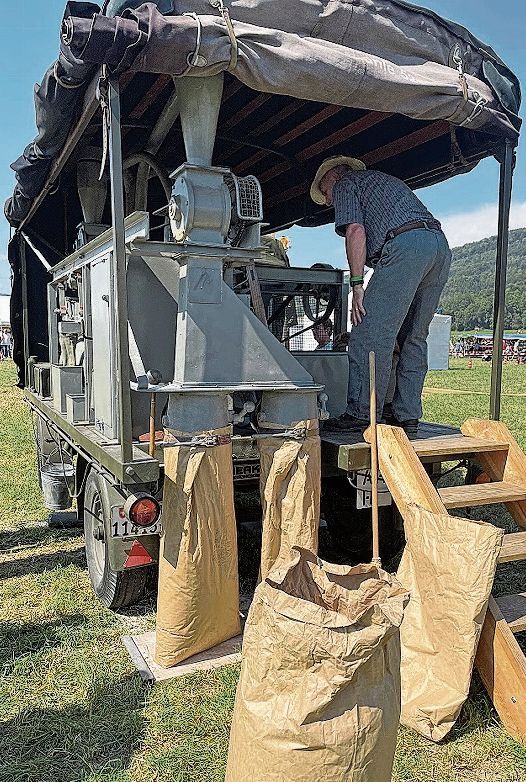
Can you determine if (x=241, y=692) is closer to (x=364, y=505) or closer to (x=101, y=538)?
(x=364, y=505)

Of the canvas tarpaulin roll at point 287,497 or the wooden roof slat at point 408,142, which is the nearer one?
the canvas tarpaulin roll at point 287,497

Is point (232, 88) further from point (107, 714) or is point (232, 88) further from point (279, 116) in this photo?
Result: point (107, 714)

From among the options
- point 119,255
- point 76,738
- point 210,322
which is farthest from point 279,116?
point 76,738

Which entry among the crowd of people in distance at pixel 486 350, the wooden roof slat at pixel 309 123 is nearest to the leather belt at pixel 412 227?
the wooden roof slat at pixel 309 123

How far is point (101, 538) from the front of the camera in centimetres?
420

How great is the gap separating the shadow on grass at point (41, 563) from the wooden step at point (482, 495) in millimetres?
2746

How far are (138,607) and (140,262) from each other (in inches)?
82.8

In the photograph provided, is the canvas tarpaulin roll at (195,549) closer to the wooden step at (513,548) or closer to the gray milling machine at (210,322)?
the gray milling machine at (210,322)

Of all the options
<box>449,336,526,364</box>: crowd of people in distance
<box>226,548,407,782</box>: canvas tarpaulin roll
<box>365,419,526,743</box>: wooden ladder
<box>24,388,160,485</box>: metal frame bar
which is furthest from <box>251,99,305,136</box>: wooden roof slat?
<box>449,336,526,364</box>: crowd of people in distance

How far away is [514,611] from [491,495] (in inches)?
23.6

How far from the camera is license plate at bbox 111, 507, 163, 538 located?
3.48 metres

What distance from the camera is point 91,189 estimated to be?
5.57 meters

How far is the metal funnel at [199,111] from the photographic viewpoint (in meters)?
3.44

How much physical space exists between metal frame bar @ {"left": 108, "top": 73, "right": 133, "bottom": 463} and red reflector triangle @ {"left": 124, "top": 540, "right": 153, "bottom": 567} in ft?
2.04
